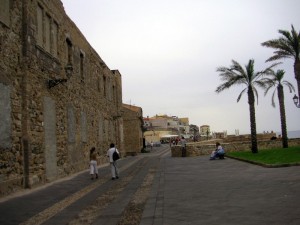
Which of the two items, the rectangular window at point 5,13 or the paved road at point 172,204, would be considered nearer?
the paved road at point 172,204

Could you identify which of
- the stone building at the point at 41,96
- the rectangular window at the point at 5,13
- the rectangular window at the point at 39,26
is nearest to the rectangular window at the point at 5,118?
the stone building at the point at 41,96

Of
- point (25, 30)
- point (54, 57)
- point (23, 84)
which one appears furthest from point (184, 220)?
point (54, 57)

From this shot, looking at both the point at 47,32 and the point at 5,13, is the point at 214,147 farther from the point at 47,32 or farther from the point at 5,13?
the point at 5,13

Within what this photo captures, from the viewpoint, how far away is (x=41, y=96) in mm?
14781

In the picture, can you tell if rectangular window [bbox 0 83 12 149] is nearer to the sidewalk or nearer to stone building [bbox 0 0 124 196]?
stone building [bbox 0 0 124 196]

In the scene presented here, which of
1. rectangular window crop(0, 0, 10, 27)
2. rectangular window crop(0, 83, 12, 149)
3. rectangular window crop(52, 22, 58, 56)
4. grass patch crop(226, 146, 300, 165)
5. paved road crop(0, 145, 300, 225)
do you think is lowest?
paved road crop(0, 145, 300, 225)

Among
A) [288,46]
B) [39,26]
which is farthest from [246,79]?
[39,26]

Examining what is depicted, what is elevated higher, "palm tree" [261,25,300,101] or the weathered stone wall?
"palm tree" [261,25,300,101]

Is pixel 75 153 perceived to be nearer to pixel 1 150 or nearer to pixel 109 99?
pixel 1 150

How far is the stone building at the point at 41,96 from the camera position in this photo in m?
11.8

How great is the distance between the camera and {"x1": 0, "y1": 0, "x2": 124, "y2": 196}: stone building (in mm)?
11844

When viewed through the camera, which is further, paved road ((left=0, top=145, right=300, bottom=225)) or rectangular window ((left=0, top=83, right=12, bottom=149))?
rectangular window ((left=0, top=83, right=12, bottom=149))

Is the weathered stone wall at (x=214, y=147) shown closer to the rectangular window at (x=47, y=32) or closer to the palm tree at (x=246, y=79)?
the palm tree at (x=246, y=79)

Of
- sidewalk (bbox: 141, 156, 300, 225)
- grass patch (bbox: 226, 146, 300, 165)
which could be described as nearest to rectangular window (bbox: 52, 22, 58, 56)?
sidewalk (bbox: 141, 156, 300, 225)
